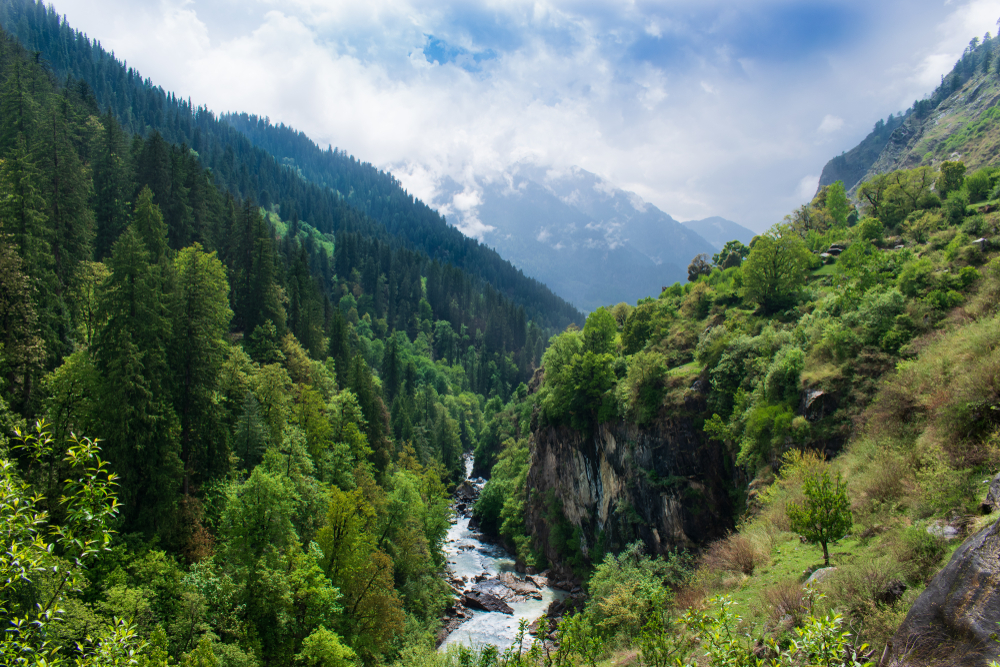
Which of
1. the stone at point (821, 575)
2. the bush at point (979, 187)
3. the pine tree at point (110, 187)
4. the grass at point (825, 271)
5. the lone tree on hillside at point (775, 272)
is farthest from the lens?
the pine tree at point (110, 187)

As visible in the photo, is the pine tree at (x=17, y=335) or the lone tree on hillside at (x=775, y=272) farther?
the lone tree on hillside at (x=775, y=272)

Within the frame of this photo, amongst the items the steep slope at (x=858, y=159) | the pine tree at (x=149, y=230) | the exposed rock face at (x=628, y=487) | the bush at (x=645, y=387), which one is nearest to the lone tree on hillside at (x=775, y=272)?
the bush at (x=645, y=387)

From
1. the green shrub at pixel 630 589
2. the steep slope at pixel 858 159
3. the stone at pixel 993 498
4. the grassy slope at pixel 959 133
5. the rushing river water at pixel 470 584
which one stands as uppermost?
the steep slope at pixel 858 159

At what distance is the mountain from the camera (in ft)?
295

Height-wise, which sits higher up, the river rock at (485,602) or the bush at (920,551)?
the bush at (920,551)

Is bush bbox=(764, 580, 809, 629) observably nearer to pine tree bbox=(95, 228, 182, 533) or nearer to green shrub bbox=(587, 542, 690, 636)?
green shrub bbox=(587, 542, 690, 636)

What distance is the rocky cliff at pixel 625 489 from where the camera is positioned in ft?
121

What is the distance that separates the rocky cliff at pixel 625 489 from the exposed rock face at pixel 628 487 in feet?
0.23

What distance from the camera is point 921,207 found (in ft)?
177

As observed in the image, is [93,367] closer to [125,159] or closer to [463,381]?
[125,159]

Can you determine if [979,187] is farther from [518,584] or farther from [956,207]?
[518,584]

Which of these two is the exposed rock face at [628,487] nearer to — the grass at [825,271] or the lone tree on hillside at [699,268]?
the grass at [825,271]

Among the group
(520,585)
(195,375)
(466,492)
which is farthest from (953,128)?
(195,375)

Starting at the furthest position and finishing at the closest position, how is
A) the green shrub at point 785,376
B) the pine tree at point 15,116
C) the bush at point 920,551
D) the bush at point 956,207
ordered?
1. the pine tree at point 15,116
2. the bush at point 956,207
3. the green shrub at point 785,376
4. the bush at point 920,551
